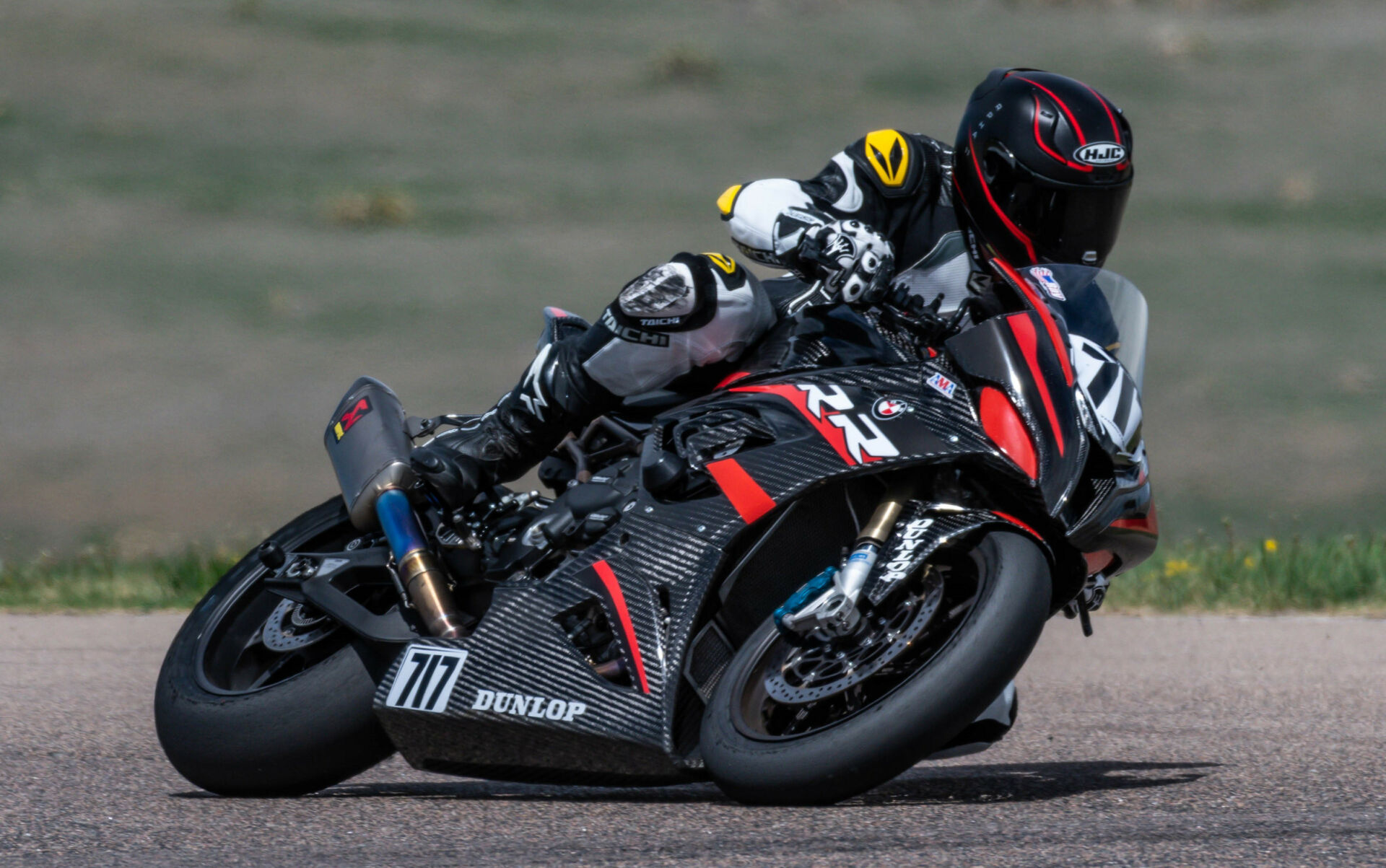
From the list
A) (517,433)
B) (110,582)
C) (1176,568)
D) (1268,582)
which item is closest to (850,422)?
(517,433)

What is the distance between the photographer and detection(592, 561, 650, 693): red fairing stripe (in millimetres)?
3467

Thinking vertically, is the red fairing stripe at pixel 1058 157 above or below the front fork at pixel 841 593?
above

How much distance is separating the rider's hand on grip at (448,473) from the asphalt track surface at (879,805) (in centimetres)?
67

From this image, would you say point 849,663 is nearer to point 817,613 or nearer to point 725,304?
point 817,613

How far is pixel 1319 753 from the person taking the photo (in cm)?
414

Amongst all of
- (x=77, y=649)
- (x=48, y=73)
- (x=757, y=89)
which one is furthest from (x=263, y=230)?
(x=77, y=649)

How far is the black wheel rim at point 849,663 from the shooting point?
3.31m

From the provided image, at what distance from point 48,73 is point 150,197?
175 inches

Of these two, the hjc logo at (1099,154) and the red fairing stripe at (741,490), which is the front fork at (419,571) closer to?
the red fairing stripe at (741,490)

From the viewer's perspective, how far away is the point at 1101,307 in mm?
3783

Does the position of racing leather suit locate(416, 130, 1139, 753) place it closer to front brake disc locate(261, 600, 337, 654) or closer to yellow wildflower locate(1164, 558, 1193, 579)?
front brake disc locate(261, 600, 337, 654)

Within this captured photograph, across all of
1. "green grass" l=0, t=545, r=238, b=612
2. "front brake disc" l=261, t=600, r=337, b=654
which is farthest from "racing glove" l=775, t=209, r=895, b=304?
"green grass" l=0, t=545, r=238, b=612

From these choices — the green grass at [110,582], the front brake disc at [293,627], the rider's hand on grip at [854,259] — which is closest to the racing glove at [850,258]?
the rider's hand on grip at [854,259]

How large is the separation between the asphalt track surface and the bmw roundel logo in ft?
2.44
